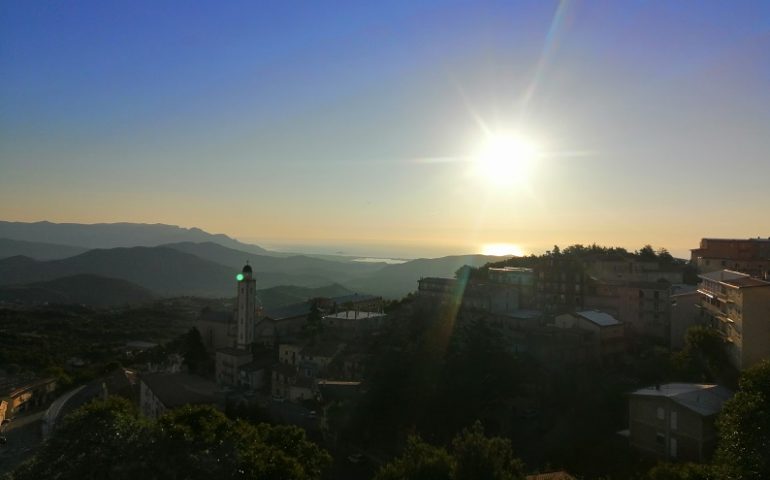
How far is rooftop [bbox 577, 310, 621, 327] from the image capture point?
32094 millimetres

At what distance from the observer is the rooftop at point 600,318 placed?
32.1 m

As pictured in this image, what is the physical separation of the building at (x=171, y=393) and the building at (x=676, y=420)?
2174 centimetres

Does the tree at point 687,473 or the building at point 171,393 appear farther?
the building at point 171,393

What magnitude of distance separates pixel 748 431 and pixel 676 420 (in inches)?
230

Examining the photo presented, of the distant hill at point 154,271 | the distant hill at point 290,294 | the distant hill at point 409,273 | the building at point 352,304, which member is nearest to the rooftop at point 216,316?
the building at point 352,304

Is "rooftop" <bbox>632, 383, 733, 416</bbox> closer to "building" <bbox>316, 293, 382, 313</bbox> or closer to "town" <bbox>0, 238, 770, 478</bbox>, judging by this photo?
"town" <bbox>0, 238, 770, 478</bbox>

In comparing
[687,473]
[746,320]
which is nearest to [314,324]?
[746,320]

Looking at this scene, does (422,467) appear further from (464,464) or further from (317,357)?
(317,357)

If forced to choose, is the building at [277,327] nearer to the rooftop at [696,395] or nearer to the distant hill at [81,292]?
the rooftop at [696,395]

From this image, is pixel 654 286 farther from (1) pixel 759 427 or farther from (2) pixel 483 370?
(1) pixel 759 427

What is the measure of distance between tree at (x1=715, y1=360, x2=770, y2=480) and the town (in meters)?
3.37

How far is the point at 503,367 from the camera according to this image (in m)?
26.7

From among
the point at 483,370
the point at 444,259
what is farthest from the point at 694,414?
the point at 444,259

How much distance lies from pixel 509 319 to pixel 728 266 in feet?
56.7
